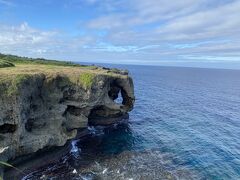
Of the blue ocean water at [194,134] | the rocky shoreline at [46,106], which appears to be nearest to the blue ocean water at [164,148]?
the blue ocean water at [194,134]

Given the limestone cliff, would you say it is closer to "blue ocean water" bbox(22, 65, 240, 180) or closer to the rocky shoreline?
the rocky shoreline

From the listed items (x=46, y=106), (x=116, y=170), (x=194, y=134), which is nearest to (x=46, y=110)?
(x=46, y=106)

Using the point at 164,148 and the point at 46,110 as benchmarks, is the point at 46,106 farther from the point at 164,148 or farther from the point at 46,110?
the point at 164,148

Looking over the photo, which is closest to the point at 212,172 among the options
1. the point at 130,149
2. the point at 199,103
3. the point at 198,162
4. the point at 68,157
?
the point at 198,162

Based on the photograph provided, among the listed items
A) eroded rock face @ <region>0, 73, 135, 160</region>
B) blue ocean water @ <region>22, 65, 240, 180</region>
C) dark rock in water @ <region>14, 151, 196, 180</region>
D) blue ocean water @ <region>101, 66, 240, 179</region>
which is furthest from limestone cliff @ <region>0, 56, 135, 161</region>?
blue ocean water @ <region>101, 66, 240, 179</region>

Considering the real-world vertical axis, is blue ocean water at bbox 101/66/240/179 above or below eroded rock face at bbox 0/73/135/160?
below

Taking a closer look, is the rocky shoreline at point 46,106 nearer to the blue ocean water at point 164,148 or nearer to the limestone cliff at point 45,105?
the limestone cliff at point 45,105

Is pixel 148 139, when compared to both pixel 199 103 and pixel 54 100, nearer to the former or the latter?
pixel 54 100
